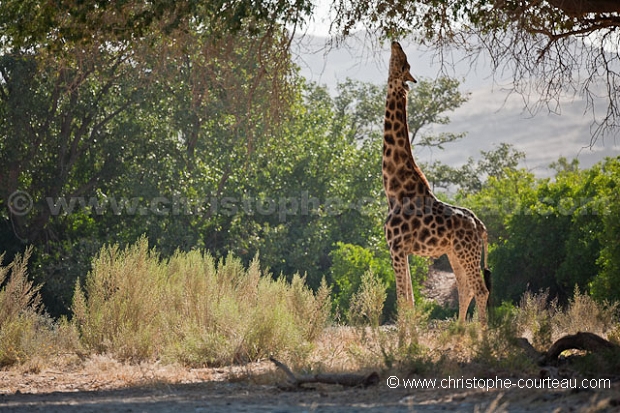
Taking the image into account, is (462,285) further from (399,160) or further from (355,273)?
(355,273)

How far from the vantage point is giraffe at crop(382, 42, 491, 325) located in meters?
10.2

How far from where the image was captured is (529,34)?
10.4 meters

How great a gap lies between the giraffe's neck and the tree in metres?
0.82

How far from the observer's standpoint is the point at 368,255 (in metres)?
20.2

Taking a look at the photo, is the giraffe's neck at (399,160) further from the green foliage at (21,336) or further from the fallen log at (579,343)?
the green foliage at (21,336)

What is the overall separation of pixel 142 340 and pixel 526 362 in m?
4.61

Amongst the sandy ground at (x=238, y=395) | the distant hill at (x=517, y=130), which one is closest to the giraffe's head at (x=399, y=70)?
the sandy ground at (x=238, y=395)

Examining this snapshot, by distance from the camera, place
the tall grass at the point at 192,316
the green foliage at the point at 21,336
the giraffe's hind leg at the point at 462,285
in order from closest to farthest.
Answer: the tall grass at the point at 192,316, the green foliage at the point at 21,336, the giraffe's hind leg at the point at 462,285

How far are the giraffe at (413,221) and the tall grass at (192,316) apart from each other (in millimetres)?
1217

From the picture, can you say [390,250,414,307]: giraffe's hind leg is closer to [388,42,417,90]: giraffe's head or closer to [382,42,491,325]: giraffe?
[382,42,491,325]: giraffe

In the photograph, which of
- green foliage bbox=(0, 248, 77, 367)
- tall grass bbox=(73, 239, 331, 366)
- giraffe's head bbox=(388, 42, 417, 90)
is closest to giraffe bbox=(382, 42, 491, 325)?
giraffe's head bbox=(388, 42, 417, 90)

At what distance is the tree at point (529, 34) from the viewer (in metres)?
9.55

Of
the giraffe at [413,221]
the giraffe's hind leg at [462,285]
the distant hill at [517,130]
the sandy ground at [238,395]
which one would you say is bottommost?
the sandy ground at [238,395]

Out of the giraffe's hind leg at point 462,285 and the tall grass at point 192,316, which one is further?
the giraffe's hind leg at point 462,285
